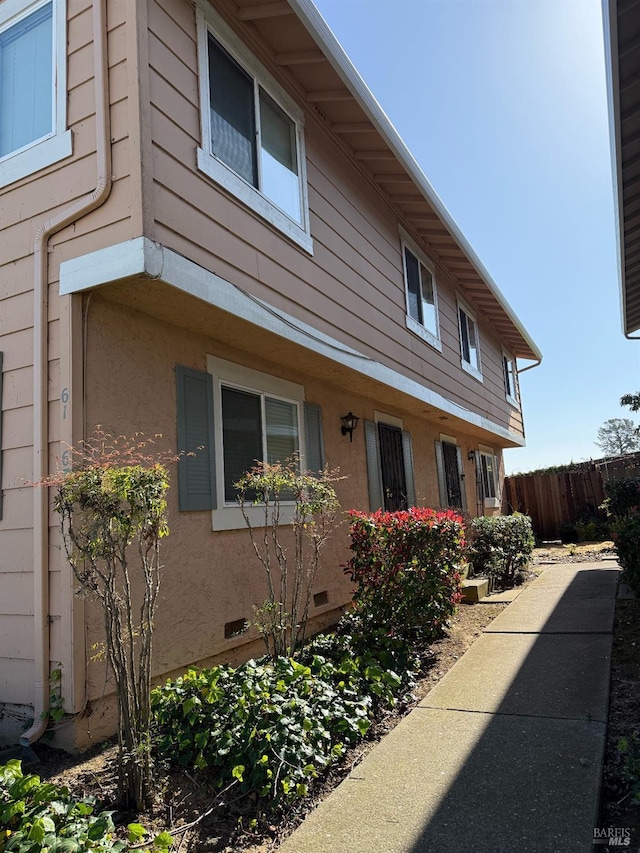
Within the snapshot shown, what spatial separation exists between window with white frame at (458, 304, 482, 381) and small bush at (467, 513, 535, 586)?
3.46 m

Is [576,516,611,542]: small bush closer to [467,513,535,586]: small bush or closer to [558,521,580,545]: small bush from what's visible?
[558,521,580,545]: small bush

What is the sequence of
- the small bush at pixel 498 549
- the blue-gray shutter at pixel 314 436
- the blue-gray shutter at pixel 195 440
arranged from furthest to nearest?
the small bush at pixel 498 549, the blue-gray shutter at pixel 314 436, the blue-gray shutter at pixel 195 440

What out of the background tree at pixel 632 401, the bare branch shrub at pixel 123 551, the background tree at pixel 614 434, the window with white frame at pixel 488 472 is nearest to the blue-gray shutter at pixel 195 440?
the bare branch shrub at pixel 123 551

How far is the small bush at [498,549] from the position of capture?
900 cm

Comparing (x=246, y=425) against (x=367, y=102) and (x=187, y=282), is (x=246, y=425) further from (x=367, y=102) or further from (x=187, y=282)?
(x=367, y=102)

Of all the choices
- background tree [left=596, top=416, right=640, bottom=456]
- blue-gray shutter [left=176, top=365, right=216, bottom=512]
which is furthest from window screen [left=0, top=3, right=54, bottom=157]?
background tree [left=596, top=416, right=640, bottom=456]

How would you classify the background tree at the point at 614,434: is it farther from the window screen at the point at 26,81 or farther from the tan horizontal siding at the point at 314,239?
the window screen at the point at 26,81

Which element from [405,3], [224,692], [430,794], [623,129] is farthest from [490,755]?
[405,3]

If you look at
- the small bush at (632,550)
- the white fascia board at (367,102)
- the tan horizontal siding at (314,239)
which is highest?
the white fascia board at (367,102)

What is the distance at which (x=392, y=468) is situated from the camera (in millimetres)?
8891

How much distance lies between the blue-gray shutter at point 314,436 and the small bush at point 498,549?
3536 millimetres

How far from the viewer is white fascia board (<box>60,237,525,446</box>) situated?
12.6 feet

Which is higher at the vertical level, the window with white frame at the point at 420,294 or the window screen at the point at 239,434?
the window with white frame at the point at 420,294

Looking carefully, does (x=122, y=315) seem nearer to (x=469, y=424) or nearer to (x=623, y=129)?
(x=623, y=129)
